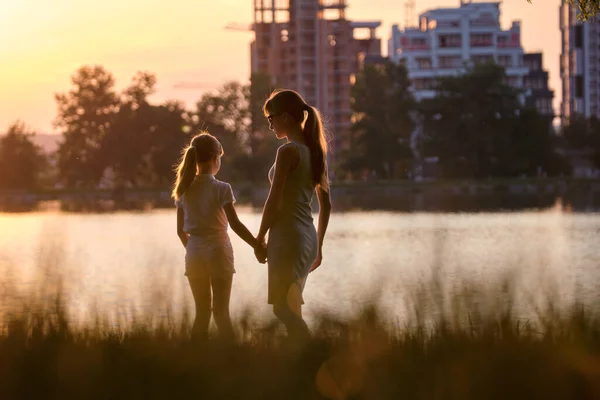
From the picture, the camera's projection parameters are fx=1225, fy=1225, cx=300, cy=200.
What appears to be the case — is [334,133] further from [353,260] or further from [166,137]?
[353,260]

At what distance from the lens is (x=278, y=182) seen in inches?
271

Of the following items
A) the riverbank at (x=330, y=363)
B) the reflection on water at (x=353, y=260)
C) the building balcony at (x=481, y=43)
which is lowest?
the reflection on water at (x=353, y=260)

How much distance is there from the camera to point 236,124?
106m

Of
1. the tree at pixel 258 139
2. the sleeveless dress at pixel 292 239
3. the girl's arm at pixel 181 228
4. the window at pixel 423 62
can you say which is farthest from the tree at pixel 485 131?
the sleeveless dress at pixel 292 239

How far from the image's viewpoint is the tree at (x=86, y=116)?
105 metres

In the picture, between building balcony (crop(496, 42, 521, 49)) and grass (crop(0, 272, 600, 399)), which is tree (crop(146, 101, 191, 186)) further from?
grass (crop(0, 272, 600, 399))

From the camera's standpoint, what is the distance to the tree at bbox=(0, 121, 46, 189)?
106 meters

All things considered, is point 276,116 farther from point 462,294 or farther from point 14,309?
point 14,309

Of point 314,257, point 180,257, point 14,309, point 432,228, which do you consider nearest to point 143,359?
point 314,257

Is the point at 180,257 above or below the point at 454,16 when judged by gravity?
below

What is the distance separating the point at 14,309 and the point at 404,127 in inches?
3747

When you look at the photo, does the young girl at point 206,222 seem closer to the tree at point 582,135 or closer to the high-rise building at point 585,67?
the tree at point 582,135

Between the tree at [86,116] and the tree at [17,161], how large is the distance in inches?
123

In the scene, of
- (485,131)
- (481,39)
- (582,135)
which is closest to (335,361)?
(485,131)
